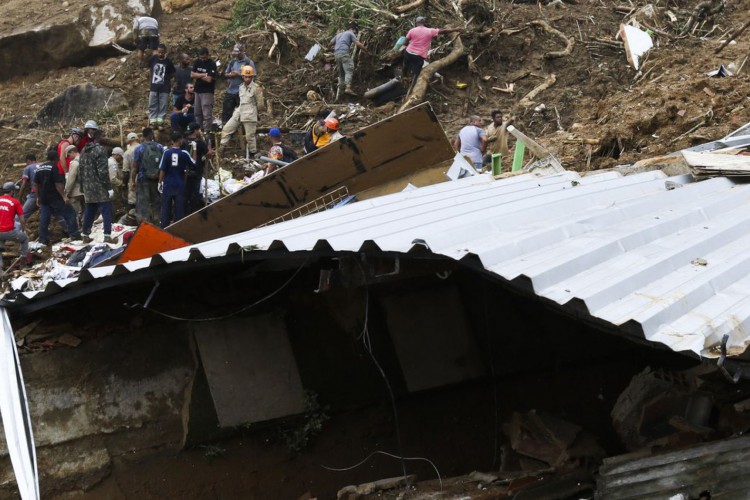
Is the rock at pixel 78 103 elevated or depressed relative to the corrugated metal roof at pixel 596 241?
elevated

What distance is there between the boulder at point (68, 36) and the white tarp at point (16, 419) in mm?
15793

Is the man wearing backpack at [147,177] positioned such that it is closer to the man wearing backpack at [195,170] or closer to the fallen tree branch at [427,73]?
the man wearing backpack at [195,170]

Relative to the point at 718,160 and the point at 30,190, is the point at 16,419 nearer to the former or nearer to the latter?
the point at 718,160

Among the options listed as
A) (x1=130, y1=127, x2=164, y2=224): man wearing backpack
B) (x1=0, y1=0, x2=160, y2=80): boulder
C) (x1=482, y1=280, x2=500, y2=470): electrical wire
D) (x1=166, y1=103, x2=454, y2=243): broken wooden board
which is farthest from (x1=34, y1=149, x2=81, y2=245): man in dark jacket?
(x1=0, y1=0, x2=160, y2=80): boulder

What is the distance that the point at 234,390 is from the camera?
8141 mm

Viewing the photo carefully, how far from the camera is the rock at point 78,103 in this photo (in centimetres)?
1928

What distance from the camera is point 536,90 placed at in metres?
19.1

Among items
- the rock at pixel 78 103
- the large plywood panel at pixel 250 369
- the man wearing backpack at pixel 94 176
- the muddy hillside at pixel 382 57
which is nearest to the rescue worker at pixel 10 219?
the man wearing backpack at pixel 94 176

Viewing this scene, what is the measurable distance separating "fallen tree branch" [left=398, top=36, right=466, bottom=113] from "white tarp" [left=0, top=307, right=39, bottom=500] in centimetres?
1207

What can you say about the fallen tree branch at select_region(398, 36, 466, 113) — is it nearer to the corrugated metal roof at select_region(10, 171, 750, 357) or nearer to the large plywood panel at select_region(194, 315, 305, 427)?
the corrugated metal roof at select_region(10, 171, 750, 357)

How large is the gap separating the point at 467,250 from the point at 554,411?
3421 millimetres

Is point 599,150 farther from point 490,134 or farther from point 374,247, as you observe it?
point 374,247

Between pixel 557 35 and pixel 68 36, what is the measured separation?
10.4 meters

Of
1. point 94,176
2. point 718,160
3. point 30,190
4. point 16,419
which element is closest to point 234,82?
point 94,176
